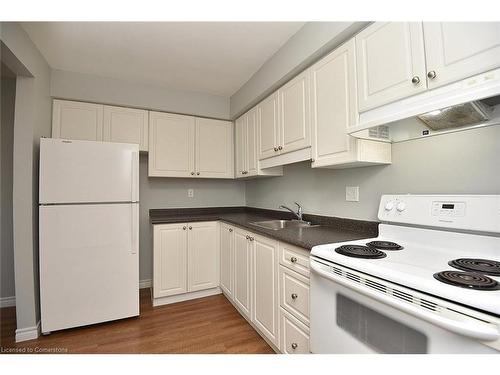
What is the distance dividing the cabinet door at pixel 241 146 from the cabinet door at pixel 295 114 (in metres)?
0.77

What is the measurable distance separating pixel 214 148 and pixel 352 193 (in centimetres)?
186

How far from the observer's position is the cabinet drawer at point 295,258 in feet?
4.26

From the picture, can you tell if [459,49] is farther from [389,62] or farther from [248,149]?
[248,149]

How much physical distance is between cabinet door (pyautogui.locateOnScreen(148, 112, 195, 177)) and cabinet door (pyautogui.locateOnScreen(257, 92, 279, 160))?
94cm

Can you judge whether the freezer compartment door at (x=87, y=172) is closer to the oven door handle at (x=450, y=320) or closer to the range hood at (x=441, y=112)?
the range hood at (x=441, y=112)

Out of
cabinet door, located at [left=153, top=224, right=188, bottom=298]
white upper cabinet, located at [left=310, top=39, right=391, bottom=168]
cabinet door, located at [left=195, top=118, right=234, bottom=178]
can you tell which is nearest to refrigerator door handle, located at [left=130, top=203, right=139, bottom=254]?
cabinet door, located at [left=153, top=224, right=188, bottom=298]

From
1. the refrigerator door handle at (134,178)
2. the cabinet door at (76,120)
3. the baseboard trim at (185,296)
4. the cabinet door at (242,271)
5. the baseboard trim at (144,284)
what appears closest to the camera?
the cabinet door at (242,271)

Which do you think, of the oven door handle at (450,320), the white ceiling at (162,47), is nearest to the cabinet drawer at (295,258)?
the oven door handle at (450,320)

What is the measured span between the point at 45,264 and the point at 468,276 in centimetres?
260

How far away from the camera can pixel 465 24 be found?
0.91 meters

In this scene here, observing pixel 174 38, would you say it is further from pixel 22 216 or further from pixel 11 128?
pixel 11 128

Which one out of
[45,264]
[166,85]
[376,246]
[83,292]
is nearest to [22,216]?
[45,264]

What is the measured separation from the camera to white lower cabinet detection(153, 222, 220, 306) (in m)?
2.37

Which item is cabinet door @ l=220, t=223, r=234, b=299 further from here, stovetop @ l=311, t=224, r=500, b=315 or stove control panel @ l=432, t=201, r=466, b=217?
stove control panel @ l=432, t=201, r=466, b=217
